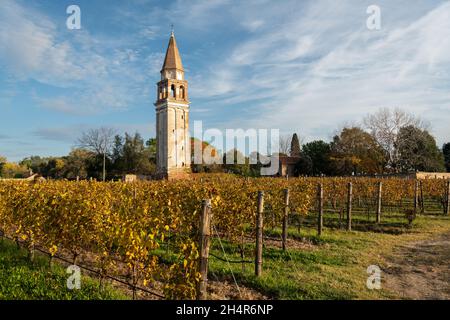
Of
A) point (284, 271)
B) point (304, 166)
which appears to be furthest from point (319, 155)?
point (284, 271)

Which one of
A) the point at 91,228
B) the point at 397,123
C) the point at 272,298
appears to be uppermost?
the point at 397,123

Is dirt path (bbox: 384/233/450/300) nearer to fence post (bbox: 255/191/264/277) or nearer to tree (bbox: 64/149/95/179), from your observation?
fence post (bbox: 255/191/264/277)

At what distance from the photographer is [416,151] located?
46.2 metres

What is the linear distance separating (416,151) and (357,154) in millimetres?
7929

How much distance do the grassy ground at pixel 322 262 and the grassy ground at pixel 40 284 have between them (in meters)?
2.55

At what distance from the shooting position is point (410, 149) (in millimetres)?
45094

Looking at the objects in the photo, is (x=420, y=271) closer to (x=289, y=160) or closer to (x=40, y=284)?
(x=40, y=284)

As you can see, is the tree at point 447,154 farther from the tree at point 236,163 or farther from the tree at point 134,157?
the tree at point 134,157

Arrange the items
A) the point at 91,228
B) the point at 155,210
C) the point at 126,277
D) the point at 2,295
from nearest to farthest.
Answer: the point at 2,295, the point at 91,228, the point at 155,210, the point at 126,277

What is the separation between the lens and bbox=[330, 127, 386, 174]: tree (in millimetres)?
46844

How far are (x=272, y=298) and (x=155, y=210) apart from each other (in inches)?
112
